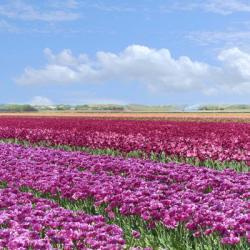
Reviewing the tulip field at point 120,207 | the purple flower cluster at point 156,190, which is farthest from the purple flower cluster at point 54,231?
the purple flower cluster at point 156,190

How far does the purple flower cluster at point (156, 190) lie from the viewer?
312 inches

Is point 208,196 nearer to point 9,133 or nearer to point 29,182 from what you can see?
point 29,182

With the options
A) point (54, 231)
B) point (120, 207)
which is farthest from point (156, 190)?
point (54, 231)

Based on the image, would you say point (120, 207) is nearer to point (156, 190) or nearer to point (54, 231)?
point (156, 190)

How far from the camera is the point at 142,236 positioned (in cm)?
863

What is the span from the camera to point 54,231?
24.2ft

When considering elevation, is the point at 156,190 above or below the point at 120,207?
above

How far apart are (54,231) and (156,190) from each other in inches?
127

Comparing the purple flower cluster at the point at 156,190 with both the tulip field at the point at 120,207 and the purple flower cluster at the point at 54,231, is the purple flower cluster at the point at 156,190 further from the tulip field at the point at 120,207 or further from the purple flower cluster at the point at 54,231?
the purple flower cluster at the point at 54,231

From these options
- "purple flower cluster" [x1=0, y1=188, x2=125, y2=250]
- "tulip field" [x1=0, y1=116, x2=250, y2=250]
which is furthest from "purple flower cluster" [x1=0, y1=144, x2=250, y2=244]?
"purple flower cluster" [x1=0, y1=188, x2=125, y2=250]

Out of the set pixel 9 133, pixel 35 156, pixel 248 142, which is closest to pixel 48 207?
pixel 35 156

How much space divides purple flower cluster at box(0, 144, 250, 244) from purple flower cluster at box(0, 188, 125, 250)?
100cm

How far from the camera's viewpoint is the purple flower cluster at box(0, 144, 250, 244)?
7930mm

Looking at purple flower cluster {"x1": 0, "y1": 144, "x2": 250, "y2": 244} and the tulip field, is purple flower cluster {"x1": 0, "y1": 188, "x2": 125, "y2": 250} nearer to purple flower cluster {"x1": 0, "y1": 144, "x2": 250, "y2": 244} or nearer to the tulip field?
the tulip field
